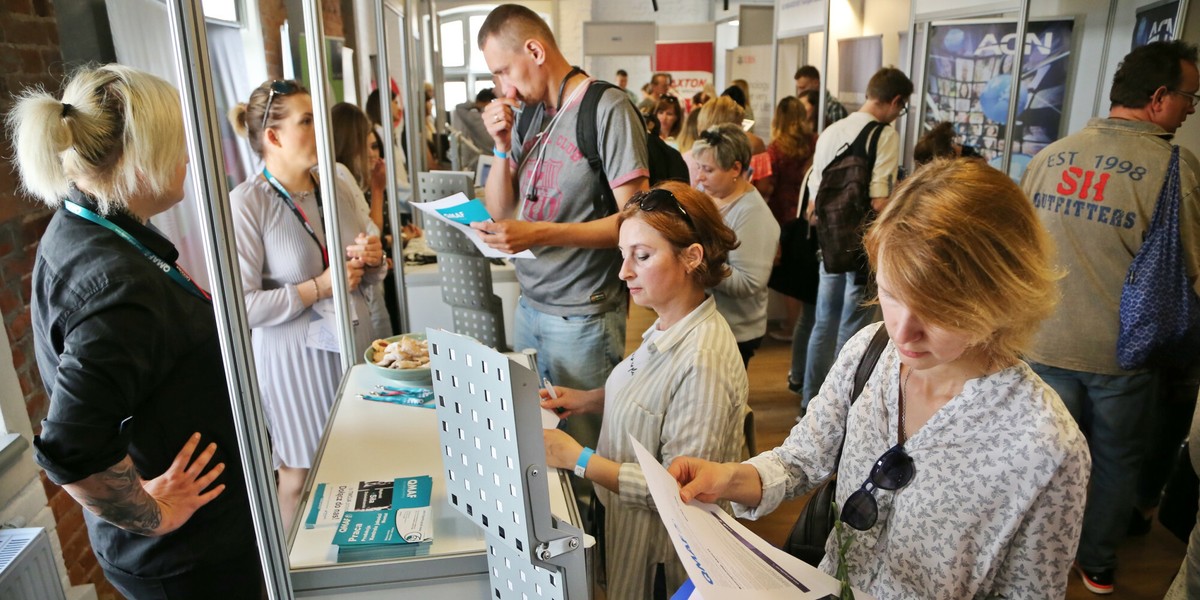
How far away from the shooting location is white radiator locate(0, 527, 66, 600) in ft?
4.42

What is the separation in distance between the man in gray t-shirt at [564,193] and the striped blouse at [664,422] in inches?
20.2

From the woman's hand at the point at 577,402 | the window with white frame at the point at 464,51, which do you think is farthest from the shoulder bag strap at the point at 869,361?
the window with white frame at the point at 464,51

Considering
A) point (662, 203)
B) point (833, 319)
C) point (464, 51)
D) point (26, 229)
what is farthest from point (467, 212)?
point (464, 51)

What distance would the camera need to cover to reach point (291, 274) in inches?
83.7

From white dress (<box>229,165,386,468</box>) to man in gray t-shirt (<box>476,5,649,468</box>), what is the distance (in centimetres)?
56

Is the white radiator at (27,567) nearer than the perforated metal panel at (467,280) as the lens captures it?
Yes

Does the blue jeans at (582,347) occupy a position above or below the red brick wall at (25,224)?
below

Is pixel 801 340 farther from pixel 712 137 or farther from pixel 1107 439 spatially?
pixel 1107 439

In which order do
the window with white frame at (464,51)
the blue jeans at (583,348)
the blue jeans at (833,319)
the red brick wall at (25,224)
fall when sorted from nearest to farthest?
the red brick wall at (25,224) → the blue jeans at (583,348) → the blue jeans at (833,319) → the window with white frame at (464,51)

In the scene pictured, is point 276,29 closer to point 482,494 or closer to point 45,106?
point 45,106

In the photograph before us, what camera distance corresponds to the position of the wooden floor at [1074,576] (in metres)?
2.45

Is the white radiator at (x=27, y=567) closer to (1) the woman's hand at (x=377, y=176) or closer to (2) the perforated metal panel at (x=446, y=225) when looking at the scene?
(2) the perforated metal panel at (x=446, y=225)

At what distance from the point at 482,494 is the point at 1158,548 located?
282 centimetres

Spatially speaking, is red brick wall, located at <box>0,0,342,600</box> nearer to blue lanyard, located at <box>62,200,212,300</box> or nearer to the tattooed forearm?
blue lanyard, located at <box>62,200,212,300</box>
